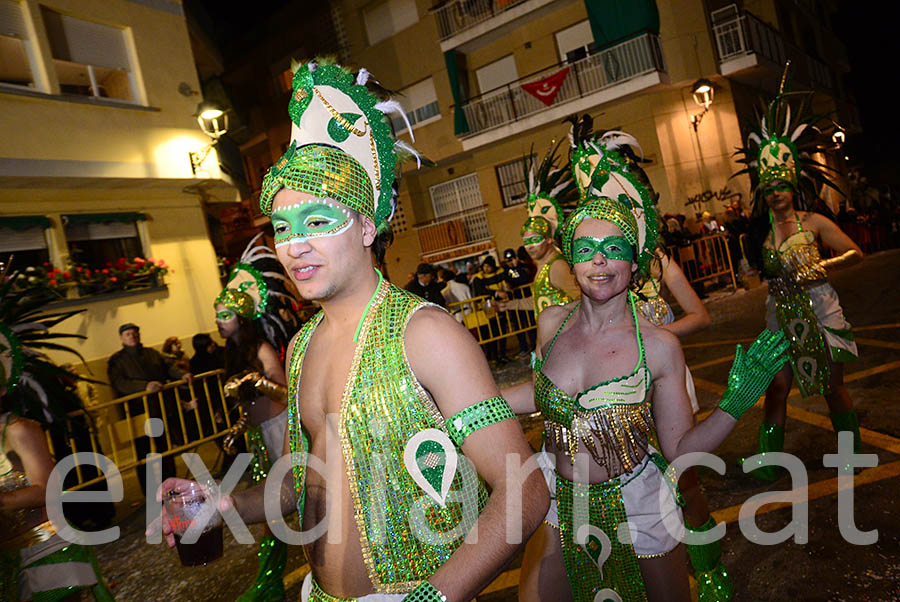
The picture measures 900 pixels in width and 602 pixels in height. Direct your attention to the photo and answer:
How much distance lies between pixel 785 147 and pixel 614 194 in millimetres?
2502

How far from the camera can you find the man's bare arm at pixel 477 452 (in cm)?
156

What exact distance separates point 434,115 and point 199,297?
14.0 meters

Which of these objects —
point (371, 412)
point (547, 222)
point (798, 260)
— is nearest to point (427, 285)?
point (547, 222)

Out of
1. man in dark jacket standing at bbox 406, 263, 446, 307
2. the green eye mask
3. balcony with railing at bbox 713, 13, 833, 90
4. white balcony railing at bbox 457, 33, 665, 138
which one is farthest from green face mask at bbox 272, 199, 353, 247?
balcony with railing at bbox 713, 13, 833, 90

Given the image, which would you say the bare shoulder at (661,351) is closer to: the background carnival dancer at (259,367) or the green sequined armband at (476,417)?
the green sequined armband at (476,417)

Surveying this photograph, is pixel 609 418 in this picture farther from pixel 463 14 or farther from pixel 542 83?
pixel 463 14

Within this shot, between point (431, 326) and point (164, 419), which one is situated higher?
point (431, 326)

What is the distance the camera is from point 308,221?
6.42 feet

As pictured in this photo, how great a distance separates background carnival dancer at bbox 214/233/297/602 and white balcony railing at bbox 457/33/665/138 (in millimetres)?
16528

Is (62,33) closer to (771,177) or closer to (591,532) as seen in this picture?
(771,177)

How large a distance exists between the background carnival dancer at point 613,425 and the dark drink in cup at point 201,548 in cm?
138

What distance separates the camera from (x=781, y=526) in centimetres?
406

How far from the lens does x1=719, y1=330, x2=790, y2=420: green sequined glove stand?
2488mm

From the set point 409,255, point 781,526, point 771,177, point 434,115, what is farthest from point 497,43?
point 781,526
